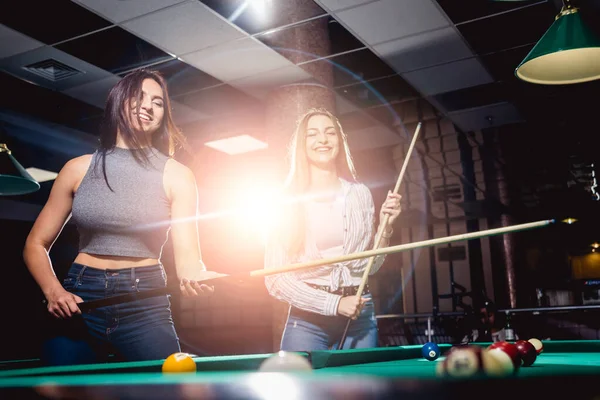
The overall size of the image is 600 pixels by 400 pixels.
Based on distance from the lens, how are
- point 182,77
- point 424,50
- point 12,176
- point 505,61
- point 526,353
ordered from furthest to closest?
point 182,77, point 505,61, point 424,50, point 12,176, point 526,353

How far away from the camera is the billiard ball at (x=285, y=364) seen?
1364 millimetres

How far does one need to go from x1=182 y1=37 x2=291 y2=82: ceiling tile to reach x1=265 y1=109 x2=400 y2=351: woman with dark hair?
245 cm

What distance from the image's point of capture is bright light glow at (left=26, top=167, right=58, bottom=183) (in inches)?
331

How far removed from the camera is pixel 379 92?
6.18 m

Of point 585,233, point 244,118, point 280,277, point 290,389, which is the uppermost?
point 244,118

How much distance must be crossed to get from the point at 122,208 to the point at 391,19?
3327 mm

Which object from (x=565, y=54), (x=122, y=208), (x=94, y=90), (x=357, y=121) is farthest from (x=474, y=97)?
(x=122, y=208)

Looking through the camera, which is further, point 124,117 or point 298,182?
point 298,182

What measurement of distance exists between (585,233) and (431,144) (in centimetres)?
453

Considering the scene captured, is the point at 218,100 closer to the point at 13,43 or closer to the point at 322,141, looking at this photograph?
the point at 13,43

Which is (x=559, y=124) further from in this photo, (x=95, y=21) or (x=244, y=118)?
(x=95, y=21)

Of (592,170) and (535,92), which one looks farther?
(592,170)

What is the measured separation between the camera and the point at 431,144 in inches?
334

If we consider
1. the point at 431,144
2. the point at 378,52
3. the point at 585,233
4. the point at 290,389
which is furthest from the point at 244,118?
the point at 585,233
